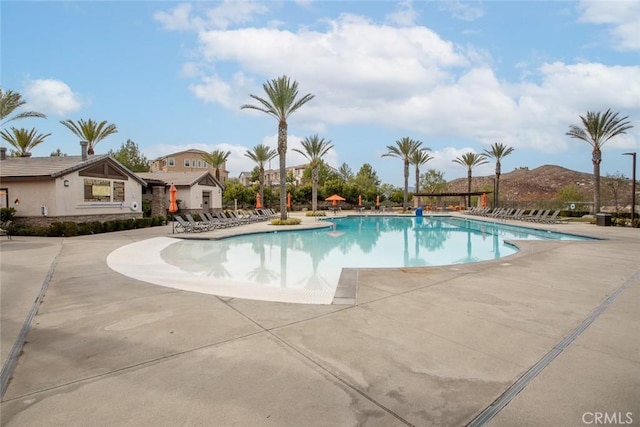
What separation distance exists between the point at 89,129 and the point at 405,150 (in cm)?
3080

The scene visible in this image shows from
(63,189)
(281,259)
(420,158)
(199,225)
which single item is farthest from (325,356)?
(420,158)

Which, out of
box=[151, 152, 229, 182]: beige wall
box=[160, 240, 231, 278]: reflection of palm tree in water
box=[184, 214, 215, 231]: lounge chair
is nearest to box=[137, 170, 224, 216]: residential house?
box=[184, 214, 215, 231]: lounge chair

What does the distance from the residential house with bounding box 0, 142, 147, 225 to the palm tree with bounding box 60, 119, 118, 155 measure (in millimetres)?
8065

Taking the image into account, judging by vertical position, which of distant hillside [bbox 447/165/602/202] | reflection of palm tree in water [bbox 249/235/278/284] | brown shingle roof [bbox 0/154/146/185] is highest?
distant hillside [bbox 447/165/602/202]

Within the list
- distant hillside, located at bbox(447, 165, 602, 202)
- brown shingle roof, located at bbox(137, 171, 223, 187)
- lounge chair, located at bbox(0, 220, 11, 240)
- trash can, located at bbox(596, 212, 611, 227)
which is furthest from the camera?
distant hillside, located at bbox(447, 165, 602, 202)

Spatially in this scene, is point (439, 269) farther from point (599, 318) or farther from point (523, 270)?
point (599, 318)

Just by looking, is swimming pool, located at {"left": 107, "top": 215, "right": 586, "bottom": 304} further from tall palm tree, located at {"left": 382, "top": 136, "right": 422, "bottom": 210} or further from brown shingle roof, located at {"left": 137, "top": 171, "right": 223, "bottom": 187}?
tall palm tree, located at {"left": 382, "top": 136, "right": 422, "bottom": 210}

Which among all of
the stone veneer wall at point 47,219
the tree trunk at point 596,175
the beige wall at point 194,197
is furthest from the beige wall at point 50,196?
the tree trunk at point 596,175

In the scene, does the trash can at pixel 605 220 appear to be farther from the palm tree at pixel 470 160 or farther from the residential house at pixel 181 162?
the residential house at pixel 181 162

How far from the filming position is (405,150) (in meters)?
39.7

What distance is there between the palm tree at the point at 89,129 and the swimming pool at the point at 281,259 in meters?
19.9

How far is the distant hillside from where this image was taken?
80.6 m

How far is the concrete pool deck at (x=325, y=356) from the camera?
253cm

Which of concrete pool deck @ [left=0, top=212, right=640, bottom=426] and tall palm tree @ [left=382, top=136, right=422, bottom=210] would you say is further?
tall palm tree @ [left=382, top=136, right=422, bottom=210]
